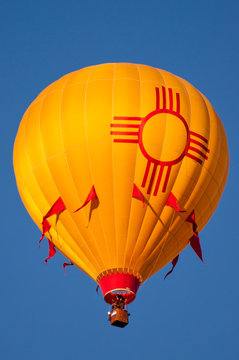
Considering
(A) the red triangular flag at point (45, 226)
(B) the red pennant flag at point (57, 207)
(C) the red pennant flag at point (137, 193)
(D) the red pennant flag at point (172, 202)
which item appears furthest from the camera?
(A) the red triangular flag at point (45, 226)

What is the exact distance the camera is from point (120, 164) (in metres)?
26.7

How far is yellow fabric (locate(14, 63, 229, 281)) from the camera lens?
26.8m

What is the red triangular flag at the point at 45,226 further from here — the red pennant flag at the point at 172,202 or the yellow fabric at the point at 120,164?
the red pennant flag at the point at 172,202

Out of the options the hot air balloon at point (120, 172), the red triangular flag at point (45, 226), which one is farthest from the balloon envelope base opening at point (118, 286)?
the red triangular flag at point (45, 226)

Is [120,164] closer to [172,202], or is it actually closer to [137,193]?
[137,193]

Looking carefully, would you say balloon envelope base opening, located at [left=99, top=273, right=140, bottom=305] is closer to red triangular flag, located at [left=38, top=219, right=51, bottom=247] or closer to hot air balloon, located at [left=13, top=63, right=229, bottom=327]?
hot air balloon, located at [left=13, top=63, right=229, bottom=327]

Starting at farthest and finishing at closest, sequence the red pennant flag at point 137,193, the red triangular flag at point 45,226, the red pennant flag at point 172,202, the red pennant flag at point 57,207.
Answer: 1. the red triangular flag at point 45,226
2. the red pennant flag at point 57,207
3. the red pennant flag at point 172,202
4. the red pennant flag at point 137,193

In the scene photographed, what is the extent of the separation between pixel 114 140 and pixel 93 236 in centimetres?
224

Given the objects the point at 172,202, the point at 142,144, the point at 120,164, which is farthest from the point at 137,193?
the point at 142,144

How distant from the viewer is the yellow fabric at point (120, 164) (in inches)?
1053

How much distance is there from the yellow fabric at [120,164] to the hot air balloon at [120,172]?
0.02 metres

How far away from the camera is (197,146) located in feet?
89.7

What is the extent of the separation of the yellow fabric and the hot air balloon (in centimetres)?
2

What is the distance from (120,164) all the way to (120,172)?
18 cm
